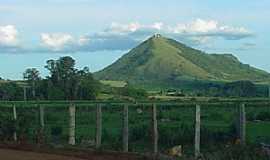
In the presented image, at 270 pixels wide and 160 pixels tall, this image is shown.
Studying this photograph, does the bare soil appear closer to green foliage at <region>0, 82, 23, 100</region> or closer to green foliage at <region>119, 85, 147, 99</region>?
green foliage at <region>0, 82, 23, 100</region>

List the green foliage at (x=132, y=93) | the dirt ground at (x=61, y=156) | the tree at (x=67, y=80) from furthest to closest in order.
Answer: the green foliage at (x=132, y=93) → the tree at (x=67, y=80) → the dirt ground at (x=61, y=156)

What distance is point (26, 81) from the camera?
83250mm

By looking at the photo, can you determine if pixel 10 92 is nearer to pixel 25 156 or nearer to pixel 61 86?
pixel 61 86

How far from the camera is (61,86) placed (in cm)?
7331

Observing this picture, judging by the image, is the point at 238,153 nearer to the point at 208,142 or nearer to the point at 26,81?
the point at 208,142

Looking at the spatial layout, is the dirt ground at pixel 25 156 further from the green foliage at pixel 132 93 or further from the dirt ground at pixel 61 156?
the green foliage at pixel 132 93

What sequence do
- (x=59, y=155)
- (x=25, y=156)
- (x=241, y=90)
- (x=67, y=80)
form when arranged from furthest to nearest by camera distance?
(x=241, y=90) < (x=67, y=80) < (x=59, y=155) < (x=25, y=156)

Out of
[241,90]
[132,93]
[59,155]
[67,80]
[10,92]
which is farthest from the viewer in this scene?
[241,90]

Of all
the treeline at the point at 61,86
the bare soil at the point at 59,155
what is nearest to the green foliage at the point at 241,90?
the treeline at the point at 61,86

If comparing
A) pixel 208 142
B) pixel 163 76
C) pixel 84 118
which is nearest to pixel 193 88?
pixel 163 76

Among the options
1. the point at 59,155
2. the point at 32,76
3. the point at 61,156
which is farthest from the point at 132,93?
the point at 61,156

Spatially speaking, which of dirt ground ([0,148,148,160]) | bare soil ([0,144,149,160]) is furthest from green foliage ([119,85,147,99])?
dirt ground ([0,148,148,160])

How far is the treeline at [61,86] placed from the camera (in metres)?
72.6

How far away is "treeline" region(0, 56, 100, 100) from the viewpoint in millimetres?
72562
